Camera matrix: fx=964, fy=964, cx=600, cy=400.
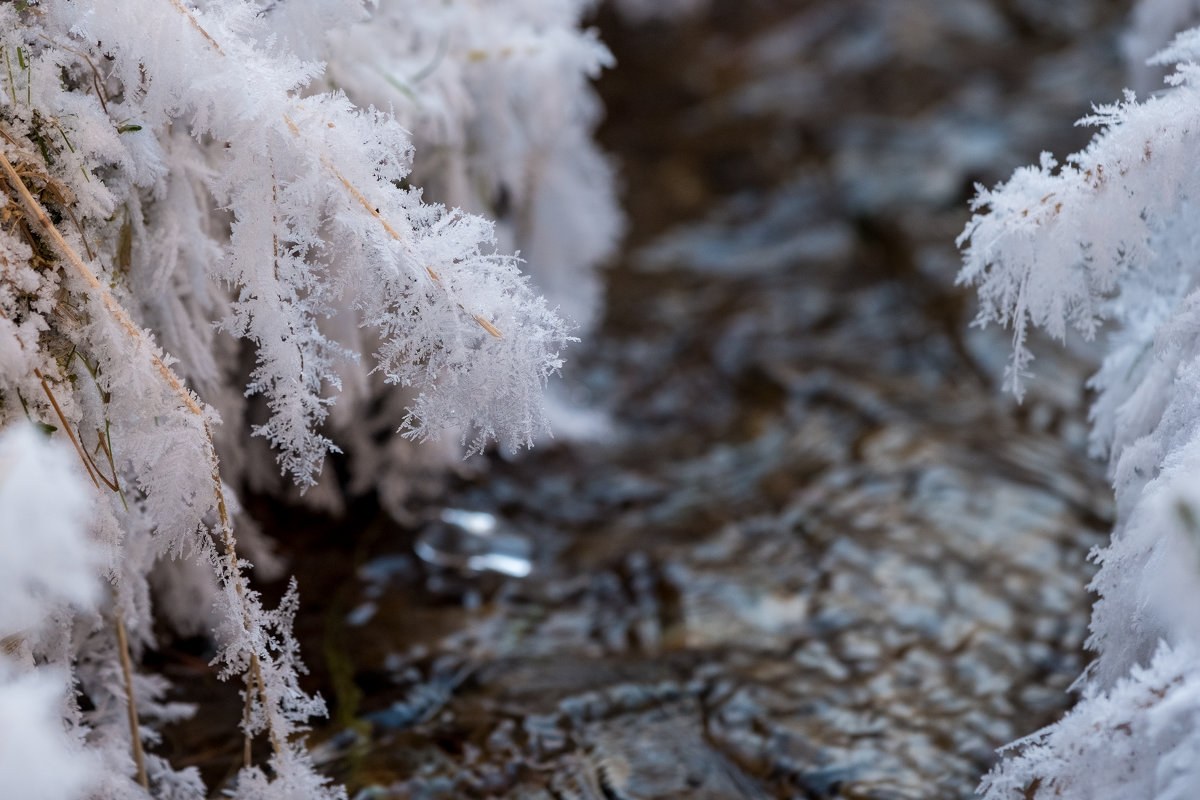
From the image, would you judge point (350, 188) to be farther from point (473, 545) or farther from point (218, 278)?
point (473, 545)

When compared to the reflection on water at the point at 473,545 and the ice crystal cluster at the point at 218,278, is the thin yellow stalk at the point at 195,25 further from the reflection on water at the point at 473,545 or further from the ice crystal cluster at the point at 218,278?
the reflection on water at the point at 473,545

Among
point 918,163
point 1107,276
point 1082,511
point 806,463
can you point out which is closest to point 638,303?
point 806,463

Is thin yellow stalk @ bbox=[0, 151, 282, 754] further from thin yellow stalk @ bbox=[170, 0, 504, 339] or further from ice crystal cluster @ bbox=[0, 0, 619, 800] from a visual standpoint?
thin yellow stalk @ bbox=[170, 0, 504, 339]

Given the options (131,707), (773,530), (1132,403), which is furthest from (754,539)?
(131,707)

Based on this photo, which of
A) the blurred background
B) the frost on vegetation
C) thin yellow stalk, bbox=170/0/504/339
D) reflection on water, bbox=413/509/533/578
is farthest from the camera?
reflection on water, bbox=413/509/533/578

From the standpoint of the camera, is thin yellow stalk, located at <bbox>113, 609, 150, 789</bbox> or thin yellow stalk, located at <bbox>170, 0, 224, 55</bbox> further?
thin yellow stalk, located at <bbox>113, 609, 150, 789</bbox>

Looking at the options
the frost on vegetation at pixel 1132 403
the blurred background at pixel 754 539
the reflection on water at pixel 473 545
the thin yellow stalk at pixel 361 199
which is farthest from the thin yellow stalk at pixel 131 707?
the frost on vegetation at pixel 1132 403

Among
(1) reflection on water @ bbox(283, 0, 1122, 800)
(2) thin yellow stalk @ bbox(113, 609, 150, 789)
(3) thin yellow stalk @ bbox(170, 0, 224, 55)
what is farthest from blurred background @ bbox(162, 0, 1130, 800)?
(3) thin yellow stalk @ bbox(170, 0, 224, 55)
